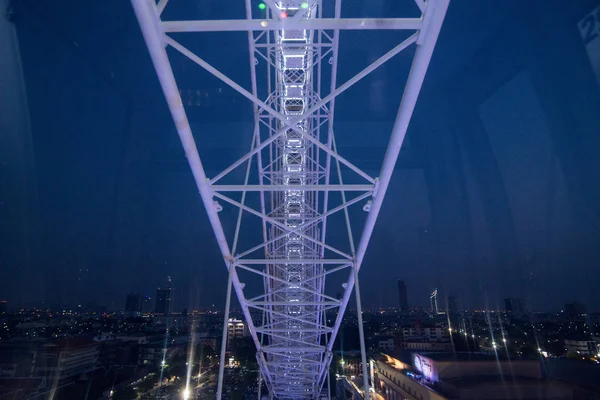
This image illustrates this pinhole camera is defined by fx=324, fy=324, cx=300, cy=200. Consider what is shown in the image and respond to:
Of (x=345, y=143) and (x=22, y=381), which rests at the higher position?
(x=345, y=143)

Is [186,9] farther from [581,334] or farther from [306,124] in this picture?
[581,334]

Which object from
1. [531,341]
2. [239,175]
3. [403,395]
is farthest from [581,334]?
[239,175]

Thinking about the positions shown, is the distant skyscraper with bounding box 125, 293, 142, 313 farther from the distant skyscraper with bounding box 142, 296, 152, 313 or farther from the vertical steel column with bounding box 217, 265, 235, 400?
the vertical steel column with bounding box 217, 265, 235, 400

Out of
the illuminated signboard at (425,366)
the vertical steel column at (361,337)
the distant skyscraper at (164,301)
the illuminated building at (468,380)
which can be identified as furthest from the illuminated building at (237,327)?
the vertical steel column at (361,337)

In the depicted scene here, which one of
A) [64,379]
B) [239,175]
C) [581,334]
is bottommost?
[64,379]

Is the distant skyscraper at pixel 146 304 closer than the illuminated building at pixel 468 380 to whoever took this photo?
No

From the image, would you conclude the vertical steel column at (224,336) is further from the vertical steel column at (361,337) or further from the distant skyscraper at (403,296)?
the distant skyscraper at (403,296)

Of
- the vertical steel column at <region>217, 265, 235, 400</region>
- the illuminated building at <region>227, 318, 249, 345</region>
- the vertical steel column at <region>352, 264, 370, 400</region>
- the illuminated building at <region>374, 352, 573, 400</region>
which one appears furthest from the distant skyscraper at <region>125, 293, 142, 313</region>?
the vertical steel column at <region>352, 264, 370, 400</region>
